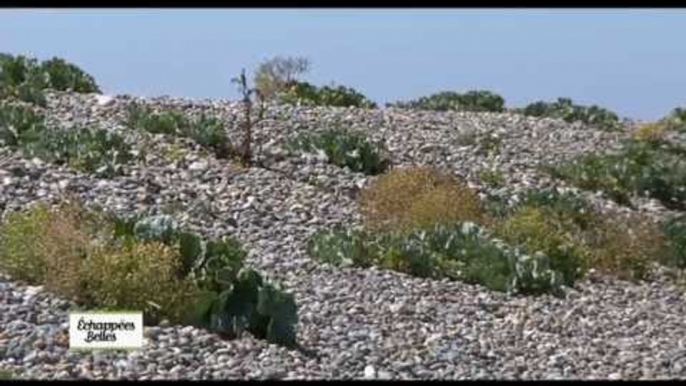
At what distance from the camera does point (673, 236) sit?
44.0 ft

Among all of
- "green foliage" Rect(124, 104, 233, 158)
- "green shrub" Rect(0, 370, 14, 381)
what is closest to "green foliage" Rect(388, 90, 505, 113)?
"green foliage" Rect(124, 104, 233, 158)

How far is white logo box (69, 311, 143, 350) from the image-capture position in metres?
7.71

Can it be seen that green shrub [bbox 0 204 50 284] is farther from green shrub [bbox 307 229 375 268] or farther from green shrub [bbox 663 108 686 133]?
green shrub [bbox 663 108 686 133]

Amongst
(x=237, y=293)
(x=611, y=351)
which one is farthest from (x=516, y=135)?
(x=237, y=293)

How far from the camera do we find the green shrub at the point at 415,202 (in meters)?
12.7

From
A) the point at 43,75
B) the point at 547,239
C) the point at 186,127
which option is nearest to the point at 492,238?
the point at 547,239

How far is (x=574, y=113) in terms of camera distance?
2011cm

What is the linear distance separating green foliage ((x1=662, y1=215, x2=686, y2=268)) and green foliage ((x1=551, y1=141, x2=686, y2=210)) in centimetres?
167

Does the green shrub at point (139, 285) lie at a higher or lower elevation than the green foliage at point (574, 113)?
higher

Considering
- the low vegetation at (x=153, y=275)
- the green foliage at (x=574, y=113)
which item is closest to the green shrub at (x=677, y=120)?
the green foliage at (x=574, y=113)

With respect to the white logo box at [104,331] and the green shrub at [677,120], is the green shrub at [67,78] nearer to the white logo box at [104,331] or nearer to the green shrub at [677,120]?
the green shrub at [677,120]

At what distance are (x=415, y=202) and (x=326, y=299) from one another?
10.7 feet

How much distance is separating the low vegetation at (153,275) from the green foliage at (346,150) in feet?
16.7

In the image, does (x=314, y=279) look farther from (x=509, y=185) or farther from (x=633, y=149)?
(x=633, y=149)
